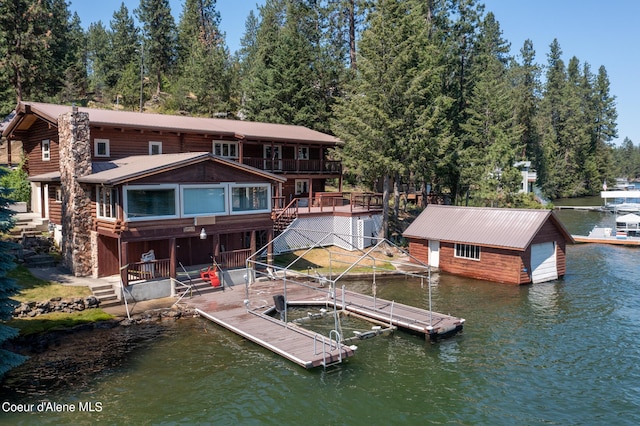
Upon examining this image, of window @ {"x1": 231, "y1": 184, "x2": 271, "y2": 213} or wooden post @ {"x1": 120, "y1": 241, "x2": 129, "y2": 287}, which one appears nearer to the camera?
wooden post @ {"x1": 120, "y1": 241, "x2": 129, "y2": 287}

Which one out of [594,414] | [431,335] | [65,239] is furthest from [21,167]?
[594,414]

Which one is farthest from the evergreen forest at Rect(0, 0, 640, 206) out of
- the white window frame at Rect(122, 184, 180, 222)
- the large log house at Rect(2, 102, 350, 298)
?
the white window frame at Rect(122, 184, 180, 222)

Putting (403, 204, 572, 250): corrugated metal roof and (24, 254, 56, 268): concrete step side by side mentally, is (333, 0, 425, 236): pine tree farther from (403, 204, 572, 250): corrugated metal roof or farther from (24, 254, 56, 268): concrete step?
(24, 254, 56, 268): concrete step

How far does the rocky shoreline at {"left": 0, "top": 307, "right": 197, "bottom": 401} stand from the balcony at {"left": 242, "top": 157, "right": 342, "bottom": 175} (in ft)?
58.1

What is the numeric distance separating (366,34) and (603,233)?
31.6m

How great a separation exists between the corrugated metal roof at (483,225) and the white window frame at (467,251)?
2.22ft

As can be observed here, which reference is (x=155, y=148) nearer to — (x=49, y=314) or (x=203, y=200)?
(x=203, y=200)

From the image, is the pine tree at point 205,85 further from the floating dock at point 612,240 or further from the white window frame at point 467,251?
the floating dock at point 612,240

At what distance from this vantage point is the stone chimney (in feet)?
81.1

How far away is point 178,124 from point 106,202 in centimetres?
1072

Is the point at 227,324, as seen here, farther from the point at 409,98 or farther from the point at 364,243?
the point at 409,98

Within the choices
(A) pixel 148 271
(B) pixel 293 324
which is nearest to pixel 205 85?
(A) pixel 148 271

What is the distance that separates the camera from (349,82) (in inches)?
2085

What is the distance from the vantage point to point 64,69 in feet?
201
